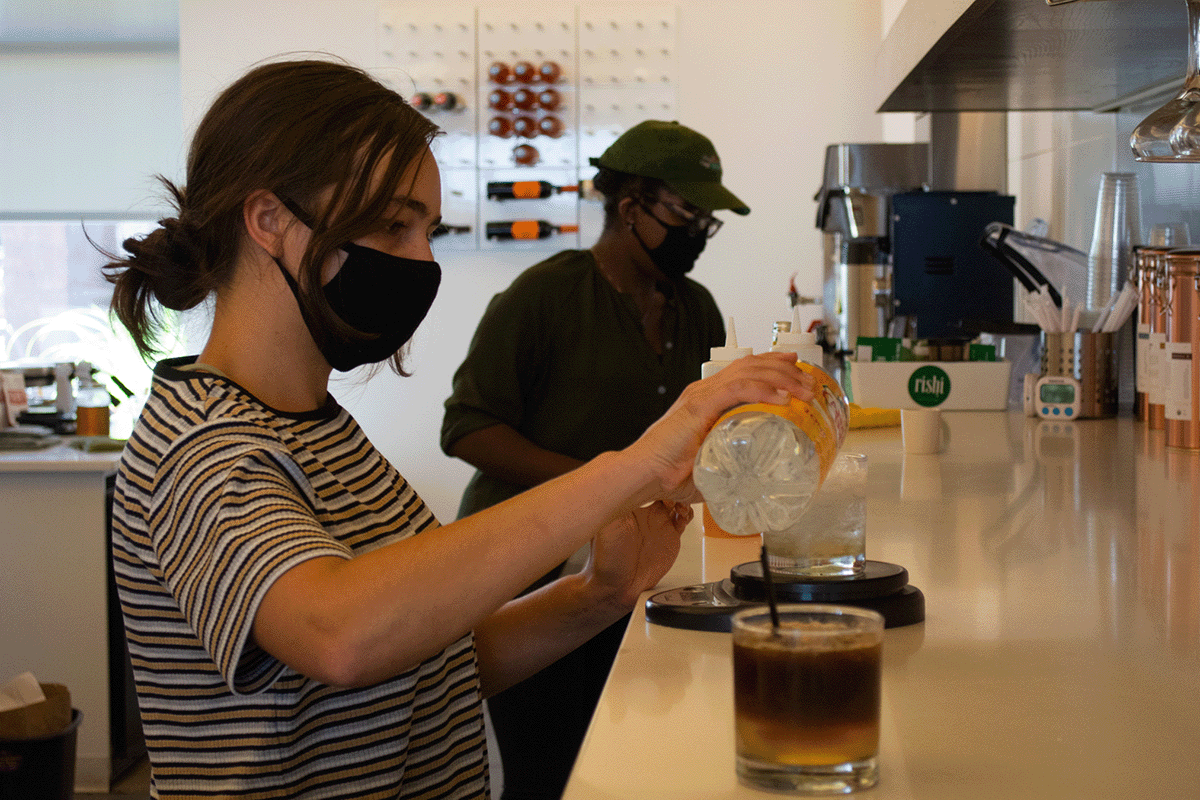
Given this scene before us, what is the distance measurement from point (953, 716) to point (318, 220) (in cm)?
66

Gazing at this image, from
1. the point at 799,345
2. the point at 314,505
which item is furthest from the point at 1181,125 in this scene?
the point at 314,505

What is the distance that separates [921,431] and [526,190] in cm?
314

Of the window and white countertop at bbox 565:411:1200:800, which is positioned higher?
the window

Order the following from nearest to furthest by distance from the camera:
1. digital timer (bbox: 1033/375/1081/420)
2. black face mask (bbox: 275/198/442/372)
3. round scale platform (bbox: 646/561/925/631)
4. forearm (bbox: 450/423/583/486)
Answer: round scale platform (bbox: 646/561/925/631) < black face mask (bbox: 275/198/442/372) < forearm (bbox: 450/423/583/486) < digital timer (bbox: 1033/375/1081/420)

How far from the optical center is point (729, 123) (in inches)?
196

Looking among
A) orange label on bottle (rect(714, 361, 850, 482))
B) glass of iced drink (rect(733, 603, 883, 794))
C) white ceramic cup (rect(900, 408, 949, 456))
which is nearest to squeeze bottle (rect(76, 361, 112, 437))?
white ceramic cup (rect(900, 408, 949, 456))

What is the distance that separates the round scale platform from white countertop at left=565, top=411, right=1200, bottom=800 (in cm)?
1

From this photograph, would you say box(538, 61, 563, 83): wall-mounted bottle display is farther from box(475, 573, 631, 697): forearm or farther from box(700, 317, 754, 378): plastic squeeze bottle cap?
box(475, 573, 631, 697): forearm

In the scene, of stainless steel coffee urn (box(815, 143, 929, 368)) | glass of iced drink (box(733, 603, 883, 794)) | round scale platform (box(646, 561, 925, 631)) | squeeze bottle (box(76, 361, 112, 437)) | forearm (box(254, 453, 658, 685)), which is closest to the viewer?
glass of iced drink (box(733, 603, 883, 794))

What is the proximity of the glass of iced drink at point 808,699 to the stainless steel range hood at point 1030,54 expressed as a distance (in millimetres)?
1356

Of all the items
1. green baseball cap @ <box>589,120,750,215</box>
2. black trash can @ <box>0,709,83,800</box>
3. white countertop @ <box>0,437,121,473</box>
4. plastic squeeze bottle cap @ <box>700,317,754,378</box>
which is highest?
green baseball cap @ <box>589,120,750,215</box>

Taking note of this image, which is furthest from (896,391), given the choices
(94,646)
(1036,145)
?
(94,646)

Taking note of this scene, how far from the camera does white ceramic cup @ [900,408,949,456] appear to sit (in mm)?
2016

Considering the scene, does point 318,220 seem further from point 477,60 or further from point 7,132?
point 7,132
